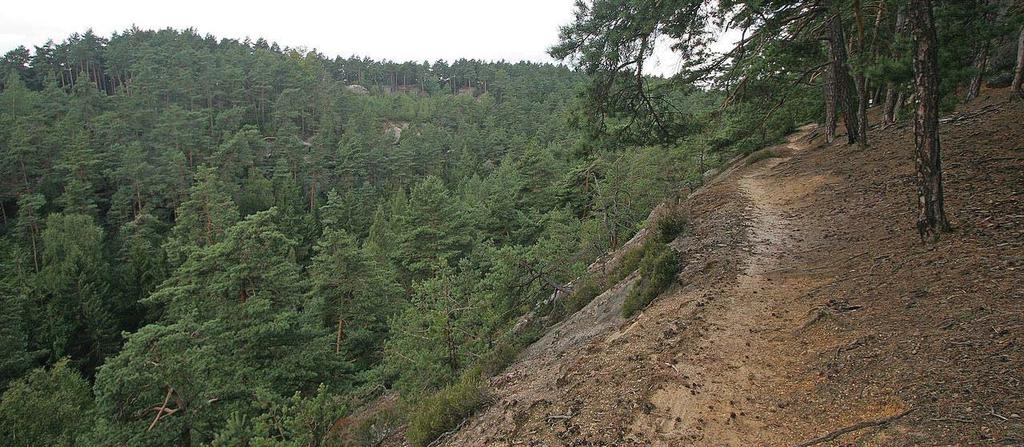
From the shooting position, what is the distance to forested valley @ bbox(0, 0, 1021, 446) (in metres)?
10.1

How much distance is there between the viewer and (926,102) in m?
6.48

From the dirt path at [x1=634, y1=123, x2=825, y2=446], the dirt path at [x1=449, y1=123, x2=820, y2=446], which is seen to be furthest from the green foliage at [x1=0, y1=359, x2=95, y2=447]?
the dirt path at [x1=634, y1=123, x2=825, y2=446]

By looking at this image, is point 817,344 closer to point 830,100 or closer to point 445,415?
point 445,415

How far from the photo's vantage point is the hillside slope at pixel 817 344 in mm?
4113

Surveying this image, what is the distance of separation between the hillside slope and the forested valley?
907 mm

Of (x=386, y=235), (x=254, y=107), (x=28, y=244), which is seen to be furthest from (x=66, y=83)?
(x=386, y=235)

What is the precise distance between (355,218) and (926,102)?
44208 millimetres

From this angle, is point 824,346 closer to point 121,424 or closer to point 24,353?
point 121,424

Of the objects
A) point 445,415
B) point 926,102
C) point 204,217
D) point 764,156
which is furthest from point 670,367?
point 204,217

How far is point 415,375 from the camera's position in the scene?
1213 centimetres

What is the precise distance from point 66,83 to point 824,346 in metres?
101

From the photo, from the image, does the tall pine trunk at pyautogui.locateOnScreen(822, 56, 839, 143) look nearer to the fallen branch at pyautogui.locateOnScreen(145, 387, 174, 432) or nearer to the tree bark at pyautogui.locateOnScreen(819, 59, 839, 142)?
the tree bark at pyautogui.locateOnScreen(819, 59, 839, 142)

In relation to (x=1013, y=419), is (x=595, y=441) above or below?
below

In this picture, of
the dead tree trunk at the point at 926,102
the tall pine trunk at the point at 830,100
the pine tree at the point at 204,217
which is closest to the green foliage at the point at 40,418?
the pine tree at the point at 204,217
